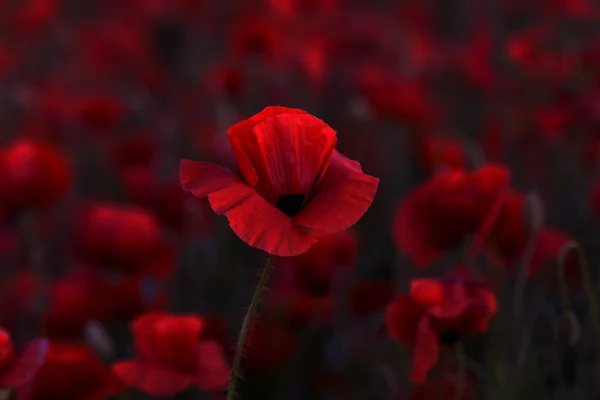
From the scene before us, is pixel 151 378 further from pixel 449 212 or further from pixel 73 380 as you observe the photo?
pixel 449 212

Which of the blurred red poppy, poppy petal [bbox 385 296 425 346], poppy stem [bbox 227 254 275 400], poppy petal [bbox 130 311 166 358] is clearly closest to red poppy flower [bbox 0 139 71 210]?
the blurred red poppy

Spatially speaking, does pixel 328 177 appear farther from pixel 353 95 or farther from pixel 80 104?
pixel 353 95

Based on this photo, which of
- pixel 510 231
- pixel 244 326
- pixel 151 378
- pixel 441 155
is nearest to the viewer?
pixel 244 326

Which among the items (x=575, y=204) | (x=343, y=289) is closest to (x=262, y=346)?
(x=343, y=289)

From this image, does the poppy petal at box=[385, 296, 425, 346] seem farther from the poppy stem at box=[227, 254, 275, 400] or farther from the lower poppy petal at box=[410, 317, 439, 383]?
the poppy stem at box=[227, 254, 275, 400]

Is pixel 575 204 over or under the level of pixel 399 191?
over

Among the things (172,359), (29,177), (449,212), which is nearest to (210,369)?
(172,359)
